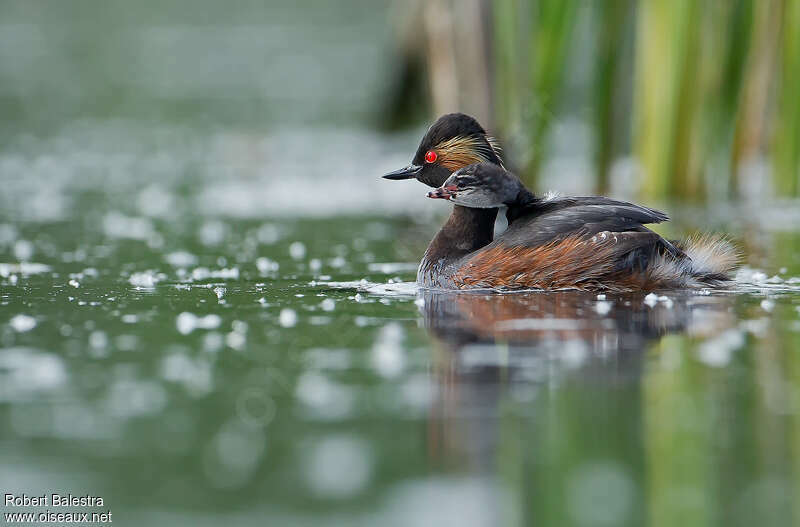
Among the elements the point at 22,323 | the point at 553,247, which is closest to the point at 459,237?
the point at 553,247

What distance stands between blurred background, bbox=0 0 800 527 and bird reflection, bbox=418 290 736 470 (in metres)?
0.02

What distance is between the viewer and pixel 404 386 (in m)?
6.06

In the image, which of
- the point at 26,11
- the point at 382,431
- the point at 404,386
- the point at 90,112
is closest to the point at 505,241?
the point at 404,386

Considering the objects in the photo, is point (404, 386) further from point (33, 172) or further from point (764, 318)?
point (33, 172)

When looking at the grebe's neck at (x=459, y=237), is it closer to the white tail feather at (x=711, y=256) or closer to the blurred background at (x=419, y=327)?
the blurred background at (x=419, y=327)

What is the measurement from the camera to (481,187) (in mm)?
9242

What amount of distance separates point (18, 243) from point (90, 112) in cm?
1783

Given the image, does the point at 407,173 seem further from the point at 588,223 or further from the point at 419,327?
the point at 419,327

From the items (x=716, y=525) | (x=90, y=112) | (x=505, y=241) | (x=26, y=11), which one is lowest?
(x=716, y=525)

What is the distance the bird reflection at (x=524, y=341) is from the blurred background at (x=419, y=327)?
1.0 inches

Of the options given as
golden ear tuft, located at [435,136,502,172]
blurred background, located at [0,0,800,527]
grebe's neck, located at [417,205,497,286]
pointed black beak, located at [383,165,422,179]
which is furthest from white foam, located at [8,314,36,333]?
golden ear tuft, located at [435,136,502,172]

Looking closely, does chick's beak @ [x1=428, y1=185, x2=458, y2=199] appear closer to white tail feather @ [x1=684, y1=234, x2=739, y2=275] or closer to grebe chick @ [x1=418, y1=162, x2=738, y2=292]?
grebe chick @ [x1=418, y1=162, x2=738, y2=292]

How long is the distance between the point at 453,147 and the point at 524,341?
3.29 m

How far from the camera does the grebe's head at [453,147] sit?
9914mm
